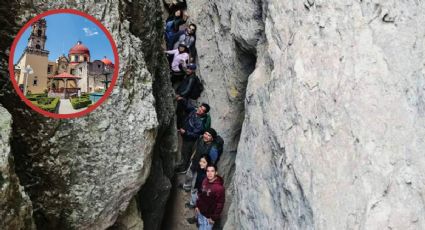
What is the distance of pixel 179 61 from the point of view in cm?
1204

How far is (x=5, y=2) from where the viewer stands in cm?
566

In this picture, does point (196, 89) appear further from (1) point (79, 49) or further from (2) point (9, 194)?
(2) point (9, 194)

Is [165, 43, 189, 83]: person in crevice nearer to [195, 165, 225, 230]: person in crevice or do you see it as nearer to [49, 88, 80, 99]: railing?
[195, 165, 225, 230]: person in crevice

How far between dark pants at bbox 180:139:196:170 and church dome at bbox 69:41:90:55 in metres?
5.12

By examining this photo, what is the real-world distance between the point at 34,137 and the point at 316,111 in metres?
4.08

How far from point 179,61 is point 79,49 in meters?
6.04

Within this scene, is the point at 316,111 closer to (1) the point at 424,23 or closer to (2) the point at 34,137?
(1) the point at 424,23

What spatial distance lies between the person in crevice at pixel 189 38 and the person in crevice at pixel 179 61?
0.69m

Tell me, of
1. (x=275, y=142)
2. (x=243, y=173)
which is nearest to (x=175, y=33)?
(x=243, y=173)

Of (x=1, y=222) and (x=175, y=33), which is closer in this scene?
(x=1, y=222)

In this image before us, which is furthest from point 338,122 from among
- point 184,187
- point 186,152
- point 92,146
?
point 186,152

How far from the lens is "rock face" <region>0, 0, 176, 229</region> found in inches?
232

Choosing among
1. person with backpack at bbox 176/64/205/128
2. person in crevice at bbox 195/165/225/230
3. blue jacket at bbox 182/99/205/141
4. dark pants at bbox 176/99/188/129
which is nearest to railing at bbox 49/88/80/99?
person in crevice at bbox 195/165/225/230

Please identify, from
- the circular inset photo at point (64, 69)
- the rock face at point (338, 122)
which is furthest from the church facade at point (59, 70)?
the rock face at point (338, 122)
